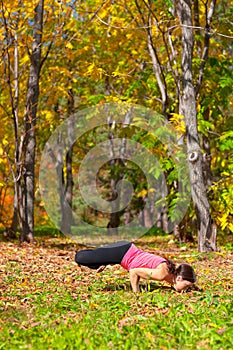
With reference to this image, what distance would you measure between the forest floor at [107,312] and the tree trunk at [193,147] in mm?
2789

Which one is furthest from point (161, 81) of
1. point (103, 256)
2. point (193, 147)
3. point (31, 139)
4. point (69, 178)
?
point (69, 178)

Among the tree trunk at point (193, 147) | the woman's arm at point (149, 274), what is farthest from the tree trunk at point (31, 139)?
the woman's arm at point (149, 274)

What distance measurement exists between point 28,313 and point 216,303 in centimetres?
193

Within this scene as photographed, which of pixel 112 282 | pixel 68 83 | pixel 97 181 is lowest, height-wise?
pixel 112 282

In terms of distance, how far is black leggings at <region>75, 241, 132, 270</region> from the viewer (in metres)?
7.09

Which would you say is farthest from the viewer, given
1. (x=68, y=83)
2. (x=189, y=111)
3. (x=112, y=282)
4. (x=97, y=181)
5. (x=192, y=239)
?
(x=97, y=181)

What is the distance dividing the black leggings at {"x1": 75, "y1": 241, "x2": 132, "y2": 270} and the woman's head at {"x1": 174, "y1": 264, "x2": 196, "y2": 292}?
731 millimetres

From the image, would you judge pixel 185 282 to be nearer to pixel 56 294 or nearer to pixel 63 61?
pixel 56 294

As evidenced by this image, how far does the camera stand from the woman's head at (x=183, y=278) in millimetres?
6788

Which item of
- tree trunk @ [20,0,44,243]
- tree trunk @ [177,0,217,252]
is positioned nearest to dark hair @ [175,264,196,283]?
tree trunk @ [177,0,217,252]

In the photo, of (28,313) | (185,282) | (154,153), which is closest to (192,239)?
(154,153)

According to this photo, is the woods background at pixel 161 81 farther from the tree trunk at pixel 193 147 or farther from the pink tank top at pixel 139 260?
the pink tank top at pixel 139 260

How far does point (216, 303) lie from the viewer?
6.00 meters

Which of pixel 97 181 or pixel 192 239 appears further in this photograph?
pixel 97 181
